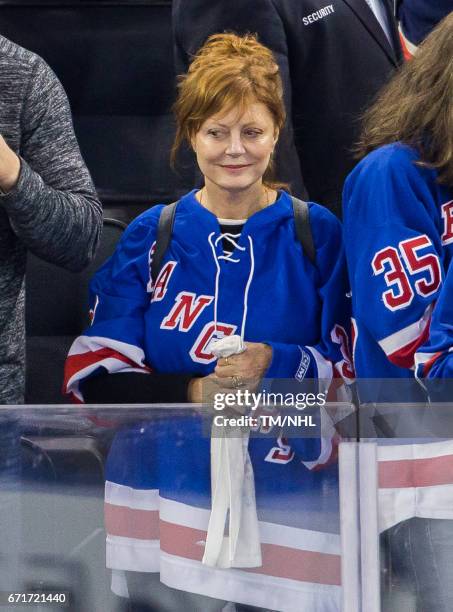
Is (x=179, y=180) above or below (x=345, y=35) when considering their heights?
below

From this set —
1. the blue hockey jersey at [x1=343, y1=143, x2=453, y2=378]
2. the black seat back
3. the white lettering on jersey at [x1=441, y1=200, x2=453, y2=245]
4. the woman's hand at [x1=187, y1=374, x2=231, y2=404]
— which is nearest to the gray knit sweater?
the woman's hand at [x1=187, y1=374, x2=231, y2=404]

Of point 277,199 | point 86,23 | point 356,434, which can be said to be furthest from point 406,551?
point 86,23

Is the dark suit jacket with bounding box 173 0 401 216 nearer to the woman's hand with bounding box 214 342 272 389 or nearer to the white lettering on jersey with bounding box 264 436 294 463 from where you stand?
the woman's hand with bounding box 214 342 272 389

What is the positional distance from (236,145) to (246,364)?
0.42 m

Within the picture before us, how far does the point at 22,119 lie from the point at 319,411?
33.5 inches

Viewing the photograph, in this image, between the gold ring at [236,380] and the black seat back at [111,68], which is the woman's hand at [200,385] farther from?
the black seat back at [111,68]

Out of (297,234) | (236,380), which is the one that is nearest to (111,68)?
(297,234)

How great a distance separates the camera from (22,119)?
1.93 m

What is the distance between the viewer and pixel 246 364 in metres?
1.90

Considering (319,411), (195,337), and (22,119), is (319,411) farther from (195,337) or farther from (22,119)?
(22,119)

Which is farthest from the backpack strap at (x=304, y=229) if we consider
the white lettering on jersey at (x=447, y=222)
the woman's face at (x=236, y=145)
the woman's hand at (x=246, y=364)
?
the white lettering on jersey at (x=447, y=222)

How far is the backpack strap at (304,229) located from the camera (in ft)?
6.70

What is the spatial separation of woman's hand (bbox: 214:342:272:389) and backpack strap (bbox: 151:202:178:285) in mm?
235

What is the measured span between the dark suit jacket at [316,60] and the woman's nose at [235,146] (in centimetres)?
27
